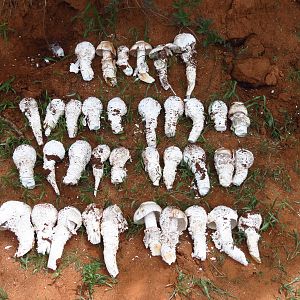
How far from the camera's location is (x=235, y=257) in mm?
4199

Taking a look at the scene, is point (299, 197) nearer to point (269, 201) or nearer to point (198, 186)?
point (269, 201)

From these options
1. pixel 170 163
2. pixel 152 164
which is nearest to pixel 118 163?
pixel 152 164

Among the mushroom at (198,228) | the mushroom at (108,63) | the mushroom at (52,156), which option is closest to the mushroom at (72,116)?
the mushroom at (52,156)

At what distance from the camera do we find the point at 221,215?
430 centimetres

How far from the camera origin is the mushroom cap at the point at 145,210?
423 centimetres

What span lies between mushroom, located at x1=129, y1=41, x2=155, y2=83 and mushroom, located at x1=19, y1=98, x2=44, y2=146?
0.93 metres

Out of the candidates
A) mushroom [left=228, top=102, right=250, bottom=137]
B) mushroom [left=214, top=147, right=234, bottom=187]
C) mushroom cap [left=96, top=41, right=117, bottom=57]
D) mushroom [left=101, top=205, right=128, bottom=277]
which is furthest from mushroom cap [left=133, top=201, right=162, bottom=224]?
mushroom cap [left=96, top=41, right=117, bottom=57]

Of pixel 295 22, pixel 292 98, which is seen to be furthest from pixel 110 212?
pixel 295 22

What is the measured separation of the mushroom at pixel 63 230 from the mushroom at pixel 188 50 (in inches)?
61.9

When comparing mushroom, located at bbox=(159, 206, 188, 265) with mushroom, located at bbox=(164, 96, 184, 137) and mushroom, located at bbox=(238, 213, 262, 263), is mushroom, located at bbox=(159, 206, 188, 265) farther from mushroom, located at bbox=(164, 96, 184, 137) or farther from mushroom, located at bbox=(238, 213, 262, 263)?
mushroom, located at bbox=(164, 96, 184, 137)

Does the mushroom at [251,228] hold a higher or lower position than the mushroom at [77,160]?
higher

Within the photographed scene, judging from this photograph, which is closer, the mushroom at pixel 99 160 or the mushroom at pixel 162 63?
the mushroom at pixel 99 160

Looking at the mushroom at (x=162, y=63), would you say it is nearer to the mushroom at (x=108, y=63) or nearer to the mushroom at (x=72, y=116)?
the mushroom at (x=108, y=63)

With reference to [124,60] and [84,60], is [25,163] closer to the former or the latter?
[84,60]
